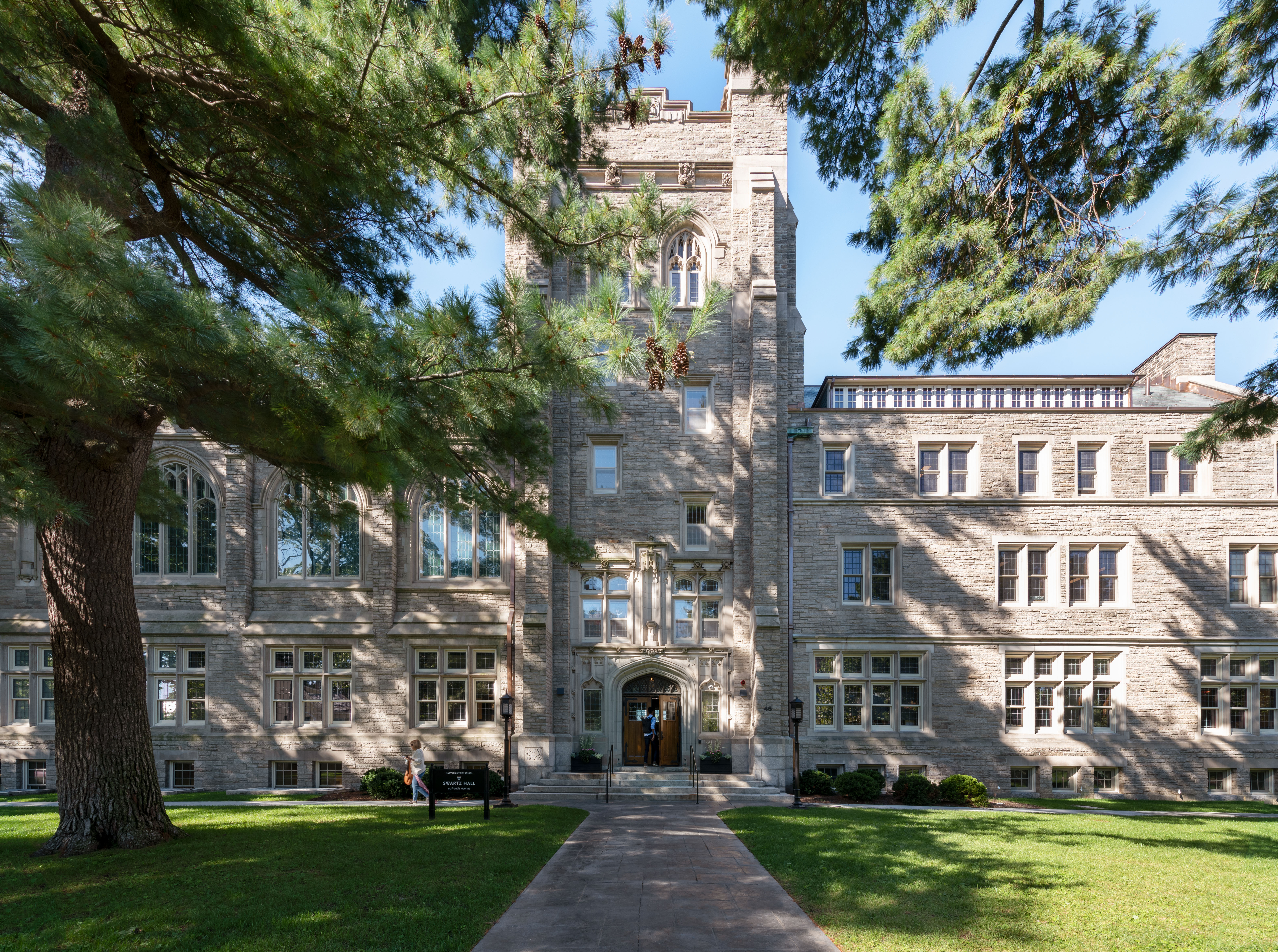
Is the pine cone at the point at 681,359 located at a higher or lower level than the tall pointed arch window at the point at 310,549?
higher

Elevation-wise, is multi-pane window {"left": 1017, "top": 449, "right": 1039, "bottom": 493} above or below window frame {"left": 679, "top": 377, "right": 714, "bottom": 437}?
below

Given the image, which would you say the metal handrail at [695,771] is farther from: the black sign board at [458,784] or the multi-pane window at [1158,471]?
the multi-pane window at [1158,471]

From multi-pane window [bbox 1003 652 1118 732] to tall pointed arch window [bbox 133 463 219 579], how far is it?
21474 mm

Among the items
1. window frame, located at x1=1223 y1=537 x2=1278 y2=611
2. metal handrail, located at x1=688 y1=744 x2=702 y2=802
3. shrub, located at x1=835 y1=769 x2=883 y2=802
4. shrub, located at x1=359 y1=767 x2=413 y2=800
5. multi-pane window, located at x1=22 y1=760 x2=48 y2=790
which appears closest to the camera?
metal handrail, located at x1=688 y1=744 x2=702 y2=802

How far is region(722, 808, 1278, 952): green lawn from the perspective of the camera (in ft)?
22.9

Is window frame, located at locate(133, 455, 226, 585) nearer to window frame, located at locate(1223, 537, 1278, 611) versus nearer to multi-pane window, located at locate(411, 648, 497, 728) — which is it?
multi-pane window, located at locate(411, 648, 497, 728)

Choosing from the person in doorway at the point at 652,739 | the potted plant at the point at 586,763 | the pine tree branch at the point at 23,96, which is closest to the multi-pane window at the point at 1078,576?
the person in doorway at the point at 652,739

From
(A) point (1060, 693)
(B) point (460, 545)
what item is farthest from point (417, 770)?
(A) point (1060, 693)

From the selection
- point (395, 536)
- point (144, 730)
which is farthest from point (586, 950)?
point (395, 536)

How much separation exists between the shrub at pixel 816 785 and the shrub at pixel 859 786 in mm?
190

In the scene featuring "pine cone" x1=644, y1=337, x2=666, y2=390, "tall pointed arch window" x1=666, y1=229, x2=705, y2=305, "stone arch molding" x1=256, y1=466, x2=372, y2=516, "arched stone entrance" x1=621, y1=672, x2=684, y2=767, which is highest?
"tall pointed arch window" x1=666, y1=229, x2=705, y2=305

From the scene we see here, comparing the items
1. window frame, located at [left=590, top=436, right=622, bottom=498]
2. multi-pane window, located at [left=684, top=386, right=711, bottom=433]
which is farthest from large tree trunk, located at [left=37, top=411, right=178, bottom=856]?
multi-pane window, located at [left=684, top=386, right=711, bottom=433]

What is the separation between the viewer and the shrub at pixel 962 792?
1733 centimetres

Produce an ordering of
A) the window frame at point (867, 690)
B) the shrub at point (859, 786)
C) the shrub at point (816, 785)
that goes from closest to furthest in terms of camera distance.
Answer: the shrub at point (859, 786), the shrub at point (816, 785), the window frame at point (867, 690)
